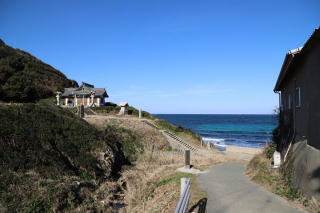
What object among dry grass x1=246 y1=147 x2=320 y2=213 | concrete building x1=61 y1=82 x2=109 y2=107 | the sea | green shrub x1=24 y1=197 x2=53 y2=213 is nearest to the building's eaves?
dry grass x1=246 y1=147 x2=320 y2=213

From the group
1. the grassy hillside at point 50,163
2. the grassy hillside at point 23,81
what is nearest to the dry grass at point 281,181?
the grassy hillside at point 50,163

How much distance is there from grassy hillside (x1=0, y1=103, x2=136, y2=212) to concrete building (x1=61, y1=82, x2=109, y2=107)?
23380 millimetres

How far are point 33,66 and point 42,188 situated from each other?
52887 mm

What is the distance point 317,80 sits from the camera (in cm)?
629

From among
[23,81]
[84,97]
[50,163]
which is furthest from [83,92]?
[50,163]

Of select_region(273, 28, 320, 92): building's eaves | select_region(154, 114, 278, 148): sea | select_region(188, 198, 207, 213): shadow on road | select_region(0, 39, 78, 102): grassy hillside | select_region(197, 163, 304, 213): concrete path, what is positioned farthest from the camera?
select_region(154, 114, 278, 148): sea

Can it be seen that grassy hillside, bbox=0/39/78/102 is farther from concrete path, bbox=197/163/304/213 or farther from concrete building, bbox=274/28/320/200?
concrete building, bbox=274/28/320/200

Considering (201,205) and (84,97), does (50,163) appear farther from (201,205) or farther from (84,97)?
(84,97)

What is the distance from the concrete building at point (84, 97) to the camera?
3959 centimetres

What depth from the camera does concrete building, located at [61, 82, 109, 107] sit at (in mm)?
39594

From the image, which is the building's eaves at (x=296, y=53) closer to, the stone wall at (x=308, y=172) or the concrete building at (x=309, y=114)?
the concrete building at (x=309, y=114)

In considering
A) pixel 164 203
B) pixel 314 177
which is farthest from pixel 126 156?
pixel 314 177

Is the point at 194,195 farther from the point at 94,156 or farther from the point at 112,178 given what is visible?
the point at 94,156

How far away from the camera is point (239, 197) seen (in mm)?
7707
